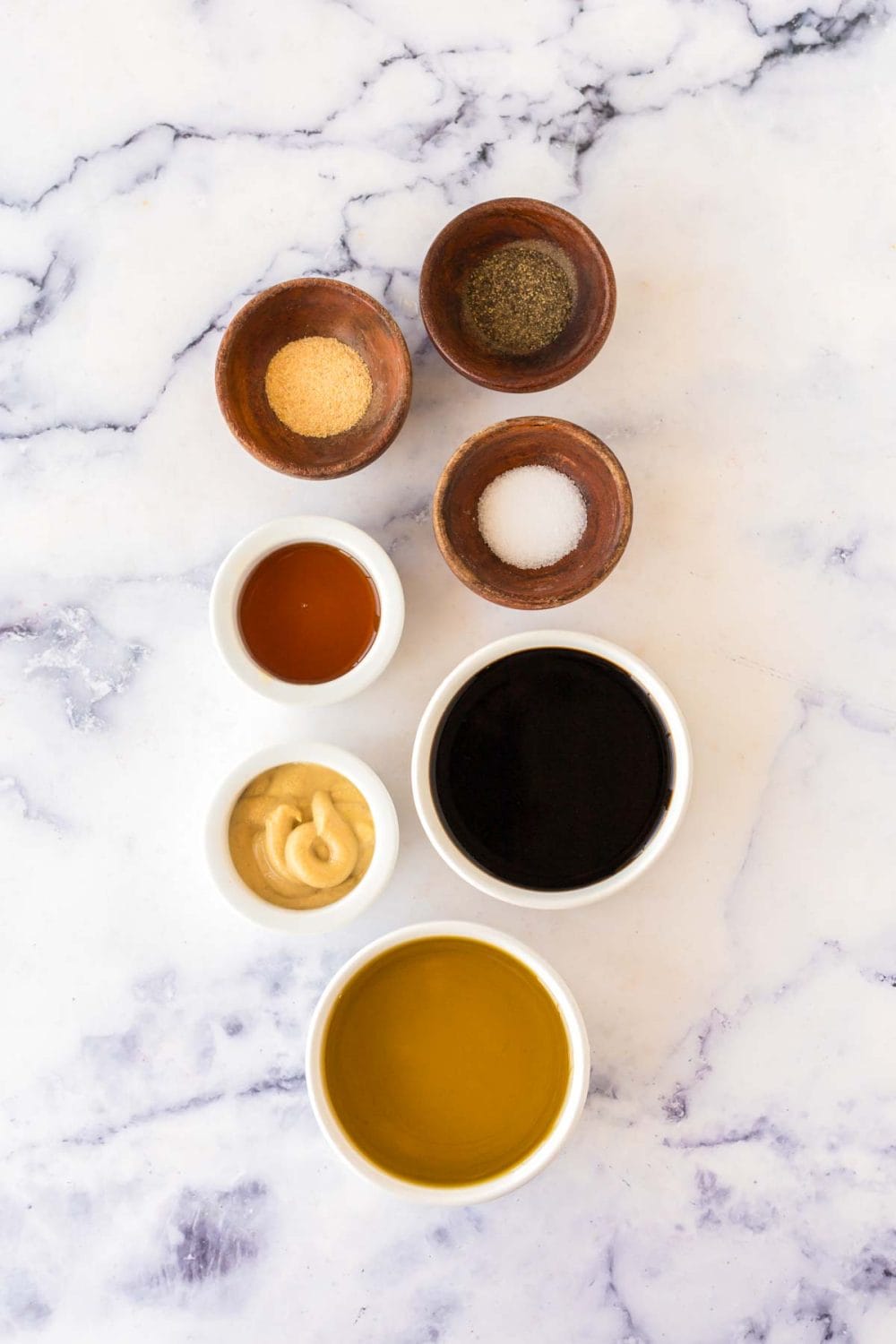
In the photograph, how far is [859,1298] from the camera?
117 centimetres

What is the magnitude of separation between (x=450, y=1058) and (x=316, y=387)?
29.5 inches

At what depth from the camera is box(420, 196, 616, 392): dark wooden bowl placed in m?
1.05

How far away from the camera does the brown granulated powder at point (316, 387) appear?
3.56 feet

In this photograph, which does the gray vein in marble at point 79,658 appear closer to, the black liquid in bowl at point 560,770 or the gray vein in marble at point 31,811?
the gray vein in marble at point 31,811

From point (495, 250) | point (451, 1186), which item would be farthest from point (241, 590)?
point (451, 1186)

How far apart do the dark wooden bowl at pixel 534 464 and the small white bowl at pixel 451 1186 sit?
355 millimetres

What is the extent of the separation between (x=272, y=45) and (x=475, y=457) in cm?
55

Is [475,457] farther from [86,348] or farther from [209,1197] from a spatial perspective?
[209,1197]

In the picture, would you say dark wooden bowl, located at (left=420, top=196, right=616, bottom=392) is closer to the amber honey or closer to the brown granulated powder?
the brown granulated powder

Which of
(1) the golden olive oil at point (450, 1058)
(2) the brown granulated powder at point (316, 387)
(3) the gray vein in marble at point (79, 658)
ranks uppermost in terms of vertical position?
(2) the brown granulated powder at point (316, 387)

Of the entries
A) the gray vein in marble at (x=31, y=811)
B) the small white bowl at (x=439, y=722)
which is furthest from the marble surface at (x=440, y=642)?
the small white bowl at (x=439, y=722)

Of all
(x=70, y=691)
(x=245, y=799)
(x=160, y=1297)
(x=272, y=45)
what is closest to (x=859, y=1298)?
(x=160, y=1297)

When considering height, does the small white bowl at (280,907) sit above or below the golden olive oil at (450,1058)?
Answer: above

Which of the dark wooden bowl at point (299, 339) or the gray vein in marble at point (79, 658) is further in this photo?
the gray vein in marble at point (79, 658)
